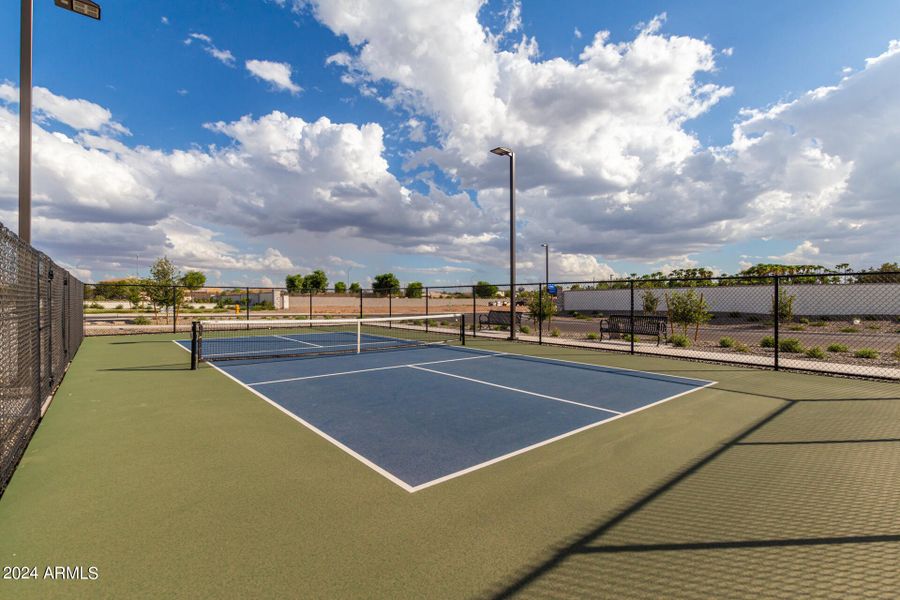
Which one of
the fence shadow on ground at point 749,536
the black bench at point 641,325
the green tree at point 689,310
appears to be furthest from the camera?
the green tree at point 689,310

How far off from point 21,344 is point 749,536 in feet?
26.9

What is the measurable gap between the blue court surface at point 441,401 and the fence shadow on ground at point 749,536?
158 centimetres

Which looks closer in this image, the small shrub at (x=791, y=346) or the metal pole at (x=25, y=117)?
the metal pole at (x=25, y=117)

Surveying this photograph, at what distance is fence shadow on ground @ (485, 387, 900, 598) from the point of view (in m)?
2.59

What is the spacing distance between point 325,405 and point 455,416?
7.55ft

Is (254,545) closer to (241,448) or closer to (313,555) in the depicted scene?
(313,555)

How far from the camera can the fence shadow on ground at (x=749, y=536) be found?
2.59 meters

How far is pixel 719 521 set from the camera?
335cm

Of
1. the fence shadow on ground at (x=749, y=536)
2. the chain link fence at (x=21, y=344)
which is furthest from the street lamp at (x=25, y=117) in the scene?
the fence shadow on ground at (x=749, y=536)

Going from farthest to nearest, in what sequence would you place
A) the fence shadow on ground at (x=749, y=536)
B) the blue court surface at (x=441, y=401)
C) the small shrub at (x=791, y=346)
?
1. the small shrub at (x=791, y=346)
2. the blue court surface at (x=441, y=401)
3. the fence shadow on ground at (x=749, y=536)

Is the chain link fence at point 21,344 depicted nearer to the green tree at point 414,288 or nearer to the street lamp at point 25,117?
the street lamp at point 25,117

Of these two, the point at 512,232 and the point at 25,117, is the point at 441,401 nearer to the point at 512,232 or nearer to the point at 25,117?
the point at 25,117

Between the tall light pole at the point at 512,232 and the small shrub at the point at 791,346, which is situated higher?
the tall light pole at the point at 512,232

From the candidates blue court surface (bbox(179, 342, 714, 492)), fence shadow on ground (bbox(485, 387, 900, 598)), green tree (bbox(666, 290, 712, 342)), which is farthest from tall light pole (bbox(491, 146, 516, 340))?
fence shadow on ground (bbox(485, 387, 900, 598))
